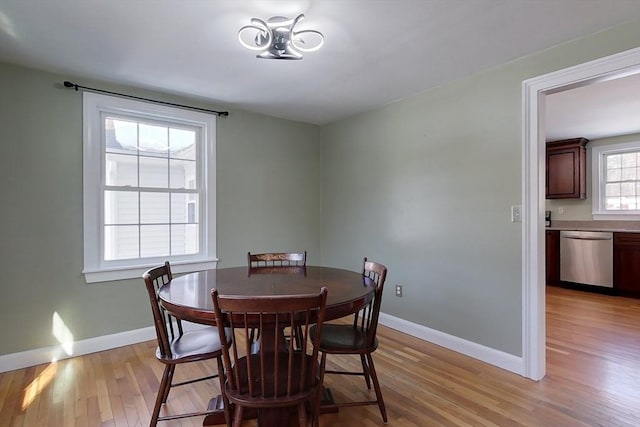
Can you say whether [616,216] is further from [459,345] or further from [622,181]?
[459,345]

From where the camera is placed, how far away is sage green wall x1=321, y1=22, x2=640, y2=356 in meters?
2.46

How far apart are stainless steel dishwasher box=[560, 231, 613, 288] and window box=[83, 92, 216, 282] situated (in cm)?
521

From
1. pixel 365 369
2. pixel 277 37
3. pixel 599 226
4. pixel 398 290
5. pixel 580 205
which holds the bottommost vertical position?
pixel 365 369

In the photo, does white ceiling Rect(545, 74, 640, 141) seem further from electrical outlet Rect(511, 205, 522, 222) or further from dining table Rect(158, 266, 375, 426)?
dining table Rect(158, 266, 375, 426)

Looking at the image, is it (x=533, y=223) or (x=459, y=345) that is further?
(x=459, y=345)

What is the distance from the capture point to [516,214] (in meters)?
2.45

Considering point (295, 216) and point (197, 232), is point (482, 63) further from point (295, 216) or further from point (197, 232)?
point (197, 232)

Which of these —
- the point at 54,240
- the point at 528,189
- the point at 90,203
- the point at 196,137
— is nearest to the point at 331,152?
the point at 196,137

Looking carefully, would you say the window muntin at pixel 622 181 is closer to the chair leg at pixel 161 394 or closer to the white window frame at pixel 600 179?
→ the white window frame at pixel 600 179

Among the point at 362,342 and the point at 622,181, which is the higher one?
the point at 622,181

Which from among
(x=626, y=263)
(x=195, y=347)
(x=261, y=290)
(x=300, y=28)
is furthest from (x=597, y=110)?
(x=195, y=347)

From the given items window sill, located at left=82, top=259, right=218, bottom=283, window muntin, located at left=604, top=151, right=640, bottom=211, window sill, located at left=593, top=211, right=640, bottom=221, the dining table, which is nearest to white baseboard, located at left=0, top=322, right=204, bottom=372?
window sill, located at left=82, top=259, right=218, bottom=283

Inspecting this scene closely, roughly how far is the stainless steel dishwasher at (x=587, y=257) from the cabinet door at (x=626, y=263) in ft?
0.17

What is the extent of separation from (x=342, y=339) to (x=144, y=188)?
2399 mm
